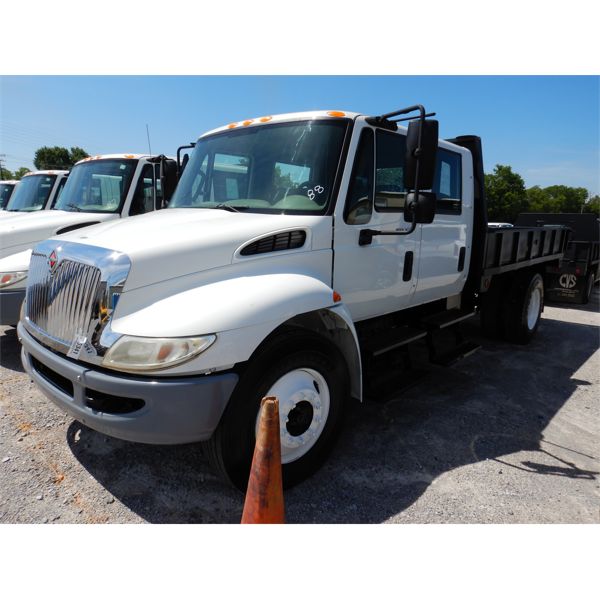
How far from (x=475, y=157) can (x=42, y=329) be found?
450 cm

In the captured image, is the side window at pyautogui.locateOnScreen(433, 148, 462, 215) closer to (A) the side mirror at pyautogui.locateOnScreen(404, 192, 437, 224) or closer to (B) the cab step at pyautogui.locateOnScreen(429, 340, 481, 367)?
(A) the side mirror at pyautogui.locateOnScreen(404, 192, 437, 224)

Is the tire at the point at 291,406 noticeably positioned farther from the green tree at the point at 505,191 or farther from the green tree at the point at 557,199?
the green tree at the point at 557,199

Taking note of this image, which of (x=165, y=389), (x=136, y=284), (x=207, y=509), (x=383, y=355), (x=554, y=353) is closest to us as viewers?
(x=165, y=389)

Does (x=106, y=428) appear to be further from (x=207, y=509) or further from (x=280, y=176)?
(x=280, y=176)

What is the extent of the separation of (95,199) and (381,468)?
5.48 metres

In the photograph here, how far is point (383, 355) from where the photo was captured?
371 centimetres

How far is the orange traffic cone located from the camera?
2117 millimetres

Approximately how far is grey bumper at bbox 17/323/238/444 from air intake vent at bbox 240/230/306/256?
2.76ft

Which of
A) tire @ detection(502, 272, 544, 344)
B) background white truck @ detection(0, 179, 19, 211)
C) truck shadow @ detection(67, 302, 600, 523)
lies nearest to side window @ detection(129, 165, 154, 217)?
truck shadow @ detection(67, 302, 600, 523)

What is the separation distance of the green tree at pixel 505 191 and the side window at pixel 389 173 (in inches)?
1585

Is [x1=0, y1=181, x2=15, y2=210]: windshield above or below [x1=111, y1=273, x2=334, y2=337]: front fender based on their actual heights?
above

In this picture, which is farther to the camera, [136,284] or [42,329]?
[42,329]

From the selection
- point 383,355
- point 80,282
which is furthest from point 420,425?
point 80,282

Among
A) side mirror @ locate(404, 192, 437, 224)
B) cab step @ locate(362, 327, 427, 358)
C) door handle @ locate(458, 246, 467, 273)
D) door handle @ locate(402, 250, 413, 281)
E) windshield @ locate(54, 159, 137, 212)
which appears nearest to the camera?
side mirror @ locate(404, 192, 437, 224)
